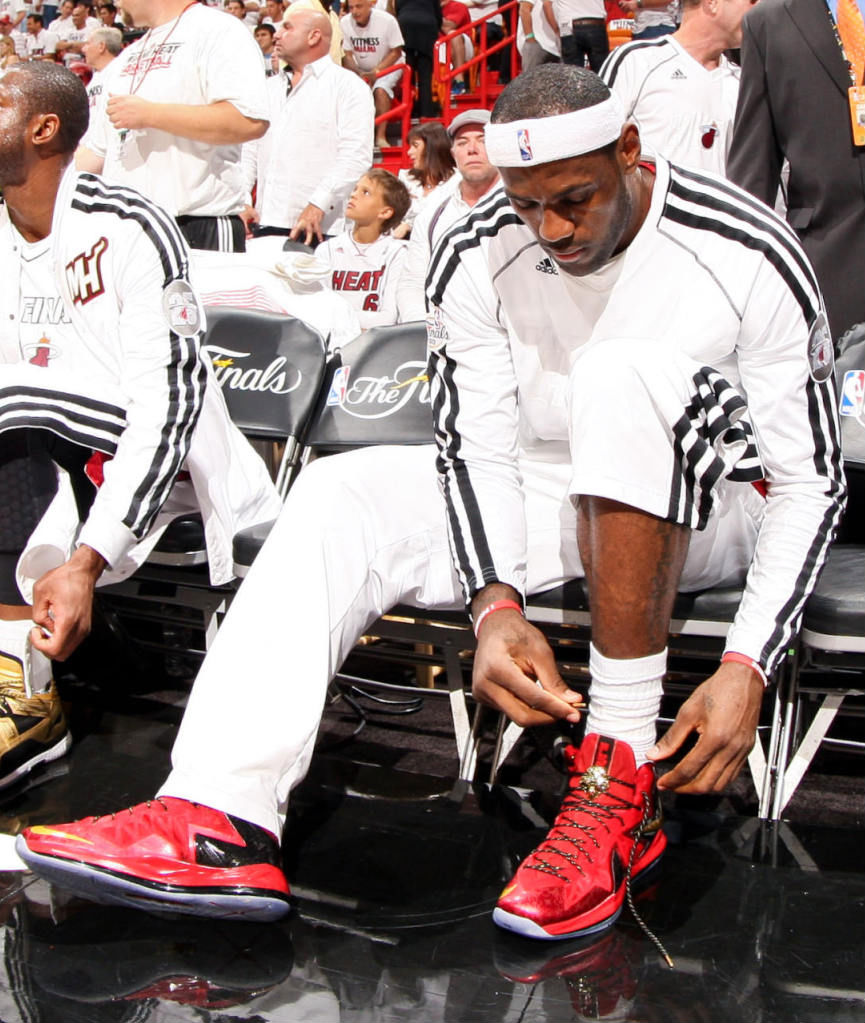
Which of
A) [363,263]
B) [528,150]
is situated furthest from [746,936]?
[363,263]

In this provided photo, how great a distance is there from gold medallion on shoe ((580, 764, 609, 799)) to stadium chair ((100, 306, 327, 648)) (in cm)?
105

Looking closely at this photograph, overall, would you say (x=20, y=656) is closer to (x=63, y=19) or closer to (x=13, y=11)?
(x=63, y=19)

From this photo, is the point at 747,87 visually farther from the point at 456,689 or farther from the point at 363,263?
the point at 363,263

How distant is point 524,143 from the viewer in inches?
73.3

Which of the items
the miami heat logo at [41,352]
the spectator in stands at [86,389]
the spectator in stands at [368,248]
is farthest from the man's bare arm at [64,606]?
the spectator in stands at [368,248]

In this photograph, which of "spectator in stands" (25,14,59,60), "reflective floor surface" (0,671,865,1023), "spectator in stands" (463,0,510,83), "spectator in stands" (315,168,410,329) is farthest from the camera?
"spectator in stands" (25,14,59,60)

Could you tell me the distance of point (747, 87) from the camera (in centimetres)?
319

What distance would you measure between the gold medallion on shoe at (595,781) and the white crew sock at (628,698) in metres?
0.06

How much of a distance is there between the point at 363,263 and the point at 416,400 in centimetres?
263

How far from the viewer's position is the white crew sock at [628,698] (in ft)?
5.98

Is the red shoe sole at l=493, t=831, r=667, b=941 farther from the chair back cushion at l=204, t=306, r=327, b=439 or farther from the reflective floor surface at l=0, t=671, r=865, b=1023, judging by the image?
the chair back cushion at l=204, t=306, r=327, b=439

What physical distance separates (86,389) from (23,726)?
2.23 feet

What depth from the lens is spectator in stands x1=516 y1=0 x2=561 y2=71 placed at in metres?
8.56

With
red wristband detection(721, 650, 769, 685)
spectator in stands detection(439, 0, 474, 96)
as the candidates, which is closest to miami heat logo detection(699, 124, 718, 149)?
red wristband detection(721, 650, 769, 685)
